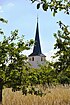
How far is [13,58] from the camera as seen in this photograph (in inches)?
246

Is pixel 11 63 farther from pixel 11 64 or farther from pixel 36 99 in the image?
pixel 36 99

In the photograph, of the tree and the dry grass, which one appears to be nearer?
the tree

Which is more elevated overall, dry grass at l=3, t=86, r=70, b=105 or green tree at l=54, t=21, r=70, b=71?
green tree at l=54, t=21, r=70, b=71

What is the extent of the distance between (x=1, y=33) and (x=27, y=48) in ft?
2.66

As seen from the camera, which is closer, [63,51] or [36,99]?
[63,51]

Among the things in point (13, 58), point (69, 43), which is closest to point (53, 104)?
point (13, 58)

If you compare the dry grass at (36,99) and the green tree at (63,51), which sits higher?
the green tree at (63,51)

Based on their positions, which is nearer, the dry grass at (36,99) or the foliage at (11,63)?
the foliage at (11,63)

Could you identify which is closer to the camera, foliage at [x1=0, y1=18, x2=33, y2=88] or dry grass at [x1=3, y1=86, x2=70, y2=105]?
foliage at [x1=0, y1=18, x2=33, y2=88]

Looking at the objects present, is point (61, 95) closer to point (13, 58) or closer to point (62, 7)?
point (13, 58)

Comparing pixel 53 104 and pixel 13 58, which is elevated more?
pixel 13 58

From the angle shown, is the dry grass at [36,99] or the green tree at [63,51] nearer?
the green tree at [63,51]

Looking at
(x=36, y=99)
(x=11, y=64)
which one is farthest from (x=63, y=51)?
(x=36, y=99)

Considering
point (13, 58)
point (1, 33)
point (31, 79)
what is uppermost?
point (1, 33)
